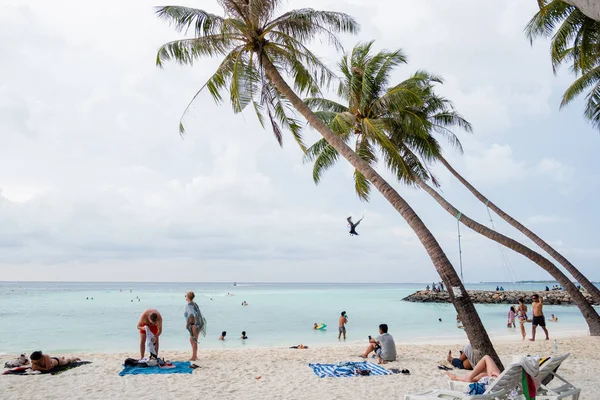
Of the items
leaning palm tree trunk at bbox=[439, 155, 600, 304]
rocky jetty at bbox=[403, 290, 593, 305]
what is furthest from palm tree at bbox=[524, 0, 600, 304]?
rocky jetty at bbox=[403, 290, 593, 305]

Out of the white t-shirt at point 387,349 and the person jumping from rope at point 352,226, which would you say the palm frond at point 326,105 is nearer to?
the person jumping from rope at point 352,226

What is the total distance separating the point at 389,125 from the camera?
14773mm

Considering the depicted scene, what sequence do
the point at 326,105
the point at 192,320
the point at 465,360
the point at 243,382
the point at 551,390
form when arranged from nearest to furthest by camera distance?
Result: the point at 551,390 → the point at 243,382 → the point at 465,360 → the point at 192,320 → the point at 326,105

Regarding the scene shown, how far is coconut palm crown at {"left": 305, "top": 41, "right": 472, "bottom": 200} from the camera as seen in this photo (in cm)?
1320

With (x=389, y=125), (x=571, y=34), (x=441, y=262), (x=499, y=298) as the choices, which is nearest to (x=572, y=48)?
(x=571, y=34)

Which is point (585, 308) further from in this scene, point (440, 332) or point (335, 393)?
point (335, 393)

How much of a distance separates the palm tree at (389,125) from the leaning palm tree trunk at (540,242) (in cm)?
33

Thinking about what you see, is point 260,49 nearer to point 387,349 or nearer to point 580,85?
point 387,349

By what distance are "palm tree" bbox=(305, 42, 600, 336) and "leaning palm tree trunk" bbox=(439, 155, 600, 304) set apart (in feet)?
1.10

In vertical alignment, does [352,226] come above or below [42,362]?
above

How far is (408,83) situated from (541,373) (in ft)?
34.0

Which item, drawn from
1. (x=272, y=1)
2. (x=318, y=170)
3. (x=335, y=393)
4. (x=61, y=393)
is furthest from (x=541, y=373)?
(x=318, y=170)

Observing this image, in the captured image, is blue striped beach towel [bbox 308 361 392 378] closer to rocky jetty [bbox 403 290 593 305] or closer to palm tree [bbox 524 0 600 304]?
palm tree [bbox 524 0 600 304]

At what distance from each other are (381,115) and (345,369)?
28.3 feet
